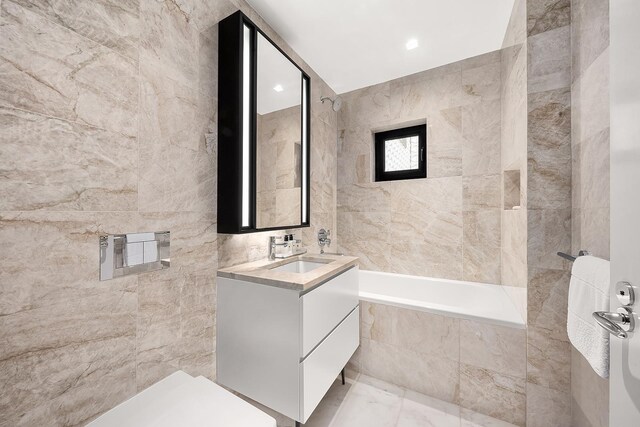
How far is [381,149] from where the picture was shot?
2.62m

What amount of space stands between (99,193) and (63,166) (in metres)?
0.13

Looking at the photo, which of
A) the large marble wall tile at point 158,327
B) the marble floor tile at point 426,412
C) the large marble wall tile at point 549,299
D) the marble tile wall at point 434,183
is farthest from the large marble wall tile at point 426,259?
the large marble wall tile at point 158,327

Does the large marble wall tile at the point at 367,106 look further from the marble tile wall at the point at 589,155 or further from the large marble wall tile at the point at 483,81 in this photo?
the marble tile wall at the point at 589,155

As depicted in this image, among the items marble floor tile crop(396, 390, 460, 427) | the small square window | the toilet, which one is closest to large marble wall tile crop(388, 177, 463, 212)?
the small square window

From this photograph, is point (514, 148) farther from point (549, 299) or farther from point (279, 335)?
point (279, 335)

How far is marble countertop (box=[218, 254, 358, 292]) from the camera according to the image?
1157 mm

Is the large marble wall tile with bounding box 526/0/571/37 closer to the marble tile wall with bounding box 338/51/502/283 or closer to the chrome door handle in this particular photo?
the marble tile wall with bounding box 338/51/502/283

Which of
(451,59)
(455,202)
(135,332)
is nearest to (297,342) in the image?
(135,332)

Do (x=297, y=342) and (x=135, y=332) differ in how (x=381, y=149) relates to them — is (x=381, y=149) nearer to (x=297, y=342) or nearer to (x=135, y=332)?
(x=297, y=342)

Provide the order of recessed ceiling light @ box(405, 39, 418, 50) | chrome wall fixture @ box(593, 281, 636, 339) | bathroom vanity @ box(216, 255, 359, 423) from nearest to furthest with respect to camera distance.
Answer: chrome wall fixture @ box(593, 281, 636, 339) < bathroom vanity @ box(216, 255, 359, 423) < recessed ceiling light @ box(405, 39, 418, 50)

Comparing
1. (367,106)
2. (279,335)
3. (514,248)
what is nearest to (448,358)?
(514,248)

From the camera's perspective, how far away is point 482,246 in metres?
2.07

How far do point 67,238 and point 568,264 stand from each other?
2.27m

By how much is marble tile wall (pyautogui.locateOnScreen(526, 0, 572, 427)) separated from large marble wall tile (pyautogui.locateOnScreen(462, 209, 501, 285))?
0.68m
